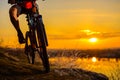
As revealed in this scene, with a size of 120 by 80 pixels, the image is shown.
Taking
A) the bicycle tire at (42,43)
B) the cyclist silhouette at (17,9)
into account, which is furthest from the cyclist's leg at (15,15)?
the bicycle tire at (42,43)

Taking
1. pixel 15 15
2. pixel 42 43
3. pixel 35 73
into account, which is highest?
pixel 15 15

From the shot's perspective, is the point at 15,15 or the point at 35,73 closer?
the point at 15,15

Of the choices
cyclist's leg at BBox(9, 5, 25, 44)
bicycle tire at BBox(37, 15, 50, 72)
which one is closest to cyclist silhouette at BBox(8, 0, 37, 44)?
cyclist's leg at BBox(9, 5, 25, 44)

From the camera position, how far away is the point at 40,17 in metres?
11.4

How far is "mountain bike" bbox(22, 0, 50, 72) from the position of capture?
36.9ft

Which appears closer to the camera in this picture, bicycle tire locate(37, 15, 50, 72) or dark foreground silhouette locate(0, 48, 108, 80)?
dark foreground silhouette locate(0, 48, 108, 80)

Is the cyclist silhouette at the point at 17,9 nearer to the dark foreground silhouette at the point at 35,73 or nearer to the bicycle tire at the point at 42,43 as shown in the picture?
the bicycle tire at the point at 42,43

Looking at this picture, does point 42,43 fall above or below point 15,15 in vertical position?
below

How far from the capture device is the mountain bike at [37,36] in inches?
442

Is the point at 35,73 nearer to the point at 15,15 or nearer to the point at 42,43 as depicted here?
the point at 42,43

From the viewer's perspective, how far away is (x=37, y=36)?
11.4m

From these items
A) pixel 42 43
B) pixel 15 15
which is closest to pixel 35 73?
pixel 42 43

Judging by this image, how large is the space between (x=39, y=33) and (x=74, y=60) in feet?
17.5

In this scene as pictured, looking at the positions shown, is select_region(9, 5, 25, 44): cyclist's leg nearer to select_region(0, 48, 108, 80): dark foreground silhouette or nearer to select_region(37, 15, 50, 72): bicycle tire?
select_region(37, 15, 50, 72): bicycle tire
